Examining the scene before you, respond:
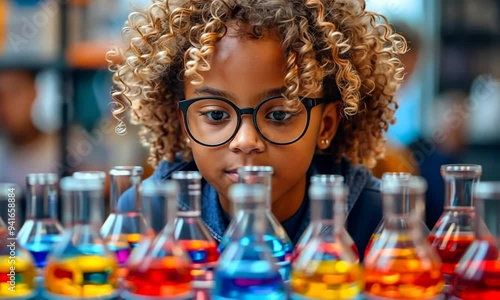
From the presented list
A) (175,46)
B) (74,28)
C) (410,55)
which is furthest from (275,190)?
(74,28)

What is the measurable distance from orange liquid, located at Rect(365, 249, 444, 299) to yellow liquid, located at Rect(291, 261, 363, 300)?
2 cm

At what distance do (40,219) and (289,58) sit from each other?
1.61ft

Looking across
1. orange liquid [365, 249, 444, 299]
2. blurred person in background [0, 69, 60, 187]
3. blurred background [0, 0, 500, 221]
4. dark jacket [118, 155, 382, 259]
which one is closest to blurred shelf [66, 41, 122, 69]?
blurred background [0, 0, 500, 221]

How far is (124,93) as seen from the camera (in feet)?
3.99

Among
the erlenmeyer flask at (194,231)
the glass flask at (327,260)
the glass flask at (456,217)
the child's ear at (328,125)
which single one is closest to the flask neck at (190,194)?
the erlenmeyer flask at (194,231)

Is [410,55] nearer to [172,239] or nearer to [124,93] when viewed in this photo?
[124,93]

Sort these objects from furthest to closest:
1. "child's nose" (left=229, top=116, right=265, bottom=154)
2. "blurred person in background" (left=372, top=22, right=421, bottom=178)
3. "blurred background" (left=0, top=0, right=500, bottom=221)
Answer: "blurred background" (left=0, top=0, right=500, bottom=221) → "blurred person in background" (left=372, top=22, right=421, bottom=178) → "child's nose" (left=229, top=116, right=265, bottom=154)

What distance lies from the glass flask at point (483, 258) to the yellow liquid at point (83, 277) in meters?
0.32

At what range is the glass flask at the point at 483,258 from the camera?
0.58 meters

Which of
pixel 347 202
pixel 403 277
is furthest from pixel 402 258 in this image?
pixel 347 202

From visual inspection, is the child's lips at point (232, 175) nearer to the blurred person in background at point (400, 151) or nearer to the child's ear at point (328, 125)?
the child's ear at point (328, 125)

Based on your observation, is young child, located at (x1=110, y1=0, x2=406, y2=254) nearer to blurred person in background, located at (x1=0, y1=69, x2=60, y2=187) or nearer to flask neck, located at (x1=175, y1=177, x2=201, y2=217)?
flask neck, located at (x1=175, y1=177, x2=201, y2=217)

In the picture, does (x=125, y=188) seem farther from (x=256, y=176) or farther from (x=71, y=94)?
(x=71, y=94)

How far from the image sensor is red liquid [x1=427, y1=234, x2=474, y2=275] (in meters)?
0.67
